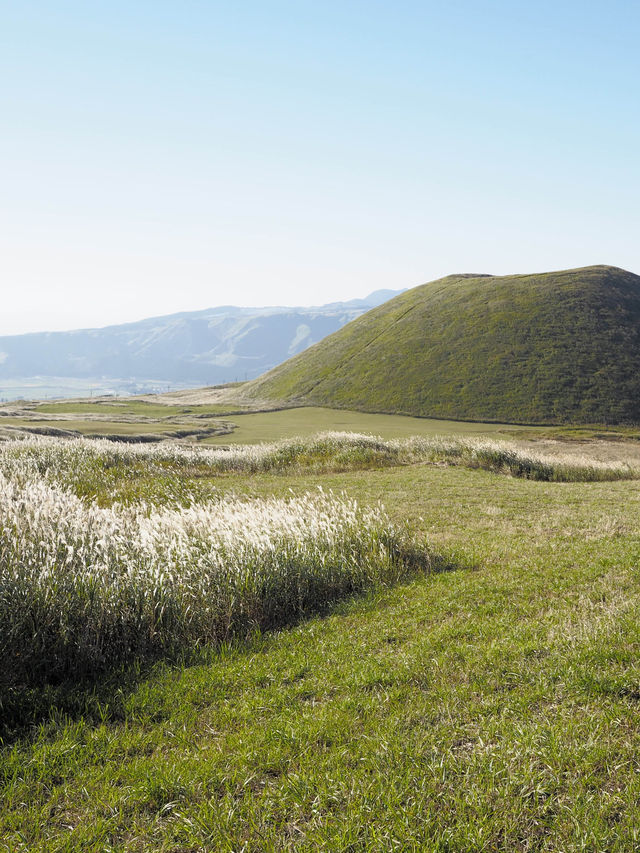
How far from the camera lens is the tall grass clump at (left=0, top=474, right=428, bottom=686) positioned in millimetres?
7691

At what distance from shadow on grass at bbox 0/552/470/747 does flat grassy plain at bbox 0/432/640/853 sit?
0.04m

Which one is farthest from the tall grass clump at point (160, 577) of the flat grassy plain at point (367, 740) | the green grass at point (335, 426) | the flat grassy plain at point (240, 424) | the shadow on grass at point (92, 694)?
the green grass at point (335, 426)

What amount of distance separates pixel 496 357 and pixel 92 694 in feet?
311

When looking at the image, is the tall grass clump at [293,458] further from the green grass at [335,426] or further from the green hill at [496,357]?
the green hill at [496,357]

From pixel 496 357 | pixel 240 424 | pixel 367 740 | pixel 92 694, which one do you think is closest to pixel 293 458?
pixel 92 694

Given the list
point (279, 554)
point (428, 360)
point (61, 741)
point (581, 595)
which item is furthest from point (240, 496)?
point (428, 360)

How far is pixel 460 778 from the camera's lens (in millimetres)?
5059

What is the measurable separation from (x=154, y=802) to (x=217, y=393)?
133900mm

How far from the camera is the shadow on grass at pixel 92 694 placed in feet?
21.0

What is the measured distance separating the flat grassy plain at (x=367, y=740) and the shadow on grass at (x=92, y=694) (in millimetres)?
36

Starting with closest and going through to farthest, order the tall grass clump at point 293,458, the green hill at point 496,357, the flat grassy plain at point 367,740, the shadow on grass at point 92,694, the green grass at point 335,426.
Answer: the flat grassy plain at point 367,740
the shadow on grass at point 92,694
the tall grass clump at point 293,458
the green grass at point 335,426
the green hill at point 496,357

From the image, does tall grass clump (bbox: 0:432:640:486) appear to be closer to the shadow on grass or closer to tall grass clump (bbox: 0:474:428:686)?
tall grass clump (bbox: 0:474:428:686)

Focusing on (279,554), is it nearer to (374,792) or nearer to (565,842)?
(374,792)

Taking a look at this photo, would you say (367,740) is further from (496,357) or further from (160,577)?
(496,357)
